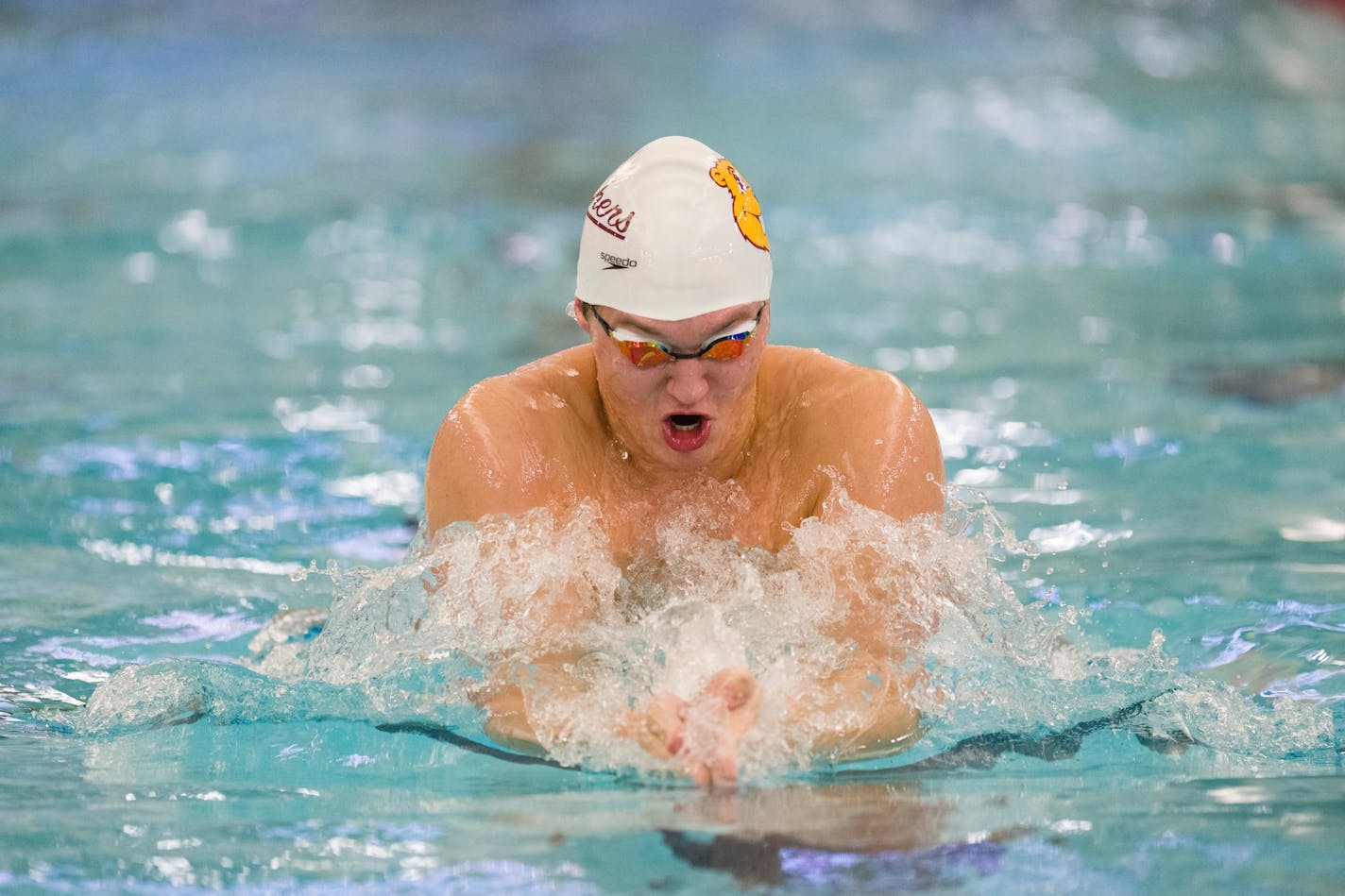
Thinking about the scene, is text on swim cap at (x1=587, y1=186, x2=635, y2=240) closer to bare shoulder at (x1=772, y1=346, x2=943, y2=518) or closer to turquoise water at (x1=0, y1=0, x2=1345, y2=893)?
bare shoulder at (x1=772, y1=346, x2=943, y2=518)

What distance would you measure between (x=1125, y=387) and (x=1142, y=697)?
10.1 feet

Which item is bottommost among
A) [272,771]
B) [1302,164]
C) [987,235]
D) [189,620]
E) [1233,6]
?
[272,771]

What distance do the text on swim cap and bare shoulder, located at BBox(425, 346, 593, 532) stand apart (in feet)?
1.16

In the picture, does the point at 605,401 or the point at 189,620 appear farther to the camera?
the point at 189,620

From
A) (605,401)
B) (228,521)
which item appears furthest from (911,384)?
(605,401)

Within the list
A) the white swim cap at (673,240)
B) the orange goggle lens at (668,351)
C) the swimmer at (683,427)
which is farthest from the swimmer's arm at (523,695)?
the white swim cap at (673,240)

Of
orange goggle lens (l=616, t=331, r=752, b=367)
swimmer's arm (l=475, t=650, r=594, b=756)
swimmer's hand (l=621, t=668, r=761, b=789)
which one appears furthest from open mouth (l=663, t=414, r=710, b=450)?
swimmer's hand (l=621, t=668, r=761, b=789)

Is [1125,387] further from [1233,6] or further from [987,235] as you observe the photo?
[1233,6]

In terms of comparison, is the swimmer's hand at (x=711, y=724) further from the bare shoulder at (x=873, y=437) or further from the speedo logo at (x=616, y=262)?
the speedo logo at (x=616, y=262)

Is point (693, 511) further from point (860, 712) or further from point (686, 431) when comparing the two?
point (860, 712)

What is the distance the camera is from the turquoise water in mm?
2500

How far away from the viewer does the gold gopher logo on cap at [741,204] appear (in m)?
3.00

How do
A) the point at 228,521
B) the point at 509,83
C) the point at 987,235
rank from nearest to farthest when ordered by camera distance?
the point at 228,521
the point at 987,235
the point at 509,83

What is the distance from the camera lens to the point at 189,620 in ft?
12.5
